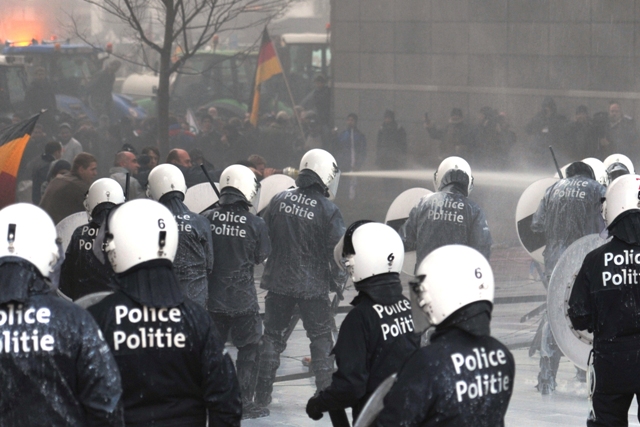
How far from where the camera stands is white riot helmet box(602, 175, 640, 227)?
5.41 m

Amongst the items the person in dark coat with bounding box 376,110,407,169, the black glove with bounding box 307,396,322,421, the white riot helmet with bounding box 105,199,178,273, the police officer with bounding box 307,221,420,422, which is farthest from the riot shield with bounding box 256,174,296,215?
the person in dark coat with bounding box 376,110,407,169

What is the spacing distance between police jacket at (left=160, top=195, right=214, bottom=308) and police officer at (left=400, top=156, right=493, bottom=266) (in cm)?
214

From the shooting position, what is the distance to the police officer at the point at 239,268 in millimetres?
7426

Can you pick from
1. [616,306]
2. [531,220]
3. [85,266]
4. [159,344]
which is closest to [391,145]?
[531,220]

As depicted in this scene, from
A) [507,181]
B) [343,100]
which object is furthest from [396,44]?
[507,181]

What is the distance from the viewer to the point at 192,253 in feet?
23.2

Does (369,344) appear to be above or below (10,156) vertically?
below

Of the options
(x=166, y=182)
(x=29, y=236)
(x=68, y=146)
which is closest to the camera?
(x=29, y=236)

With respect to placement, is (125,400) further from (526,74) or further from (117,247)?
(526,74)

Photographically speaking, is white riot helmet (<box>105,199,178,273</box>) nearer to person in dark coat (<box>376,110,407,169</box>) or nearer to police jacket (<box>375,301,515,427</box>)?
police jacket (<box>375,301,515,427</box>)

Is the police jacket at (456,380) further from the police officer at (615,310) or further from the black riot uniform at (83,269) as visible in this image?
the black riot uniform at (83,269)

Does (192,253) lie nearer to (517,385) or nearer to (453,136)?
(517,385)

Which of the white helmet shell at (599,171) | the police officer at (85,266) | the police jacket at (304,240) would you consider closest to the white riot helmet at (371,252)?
the police officer at (85,266)

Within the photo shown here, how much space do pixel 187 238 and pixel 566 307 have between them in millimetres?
2351
